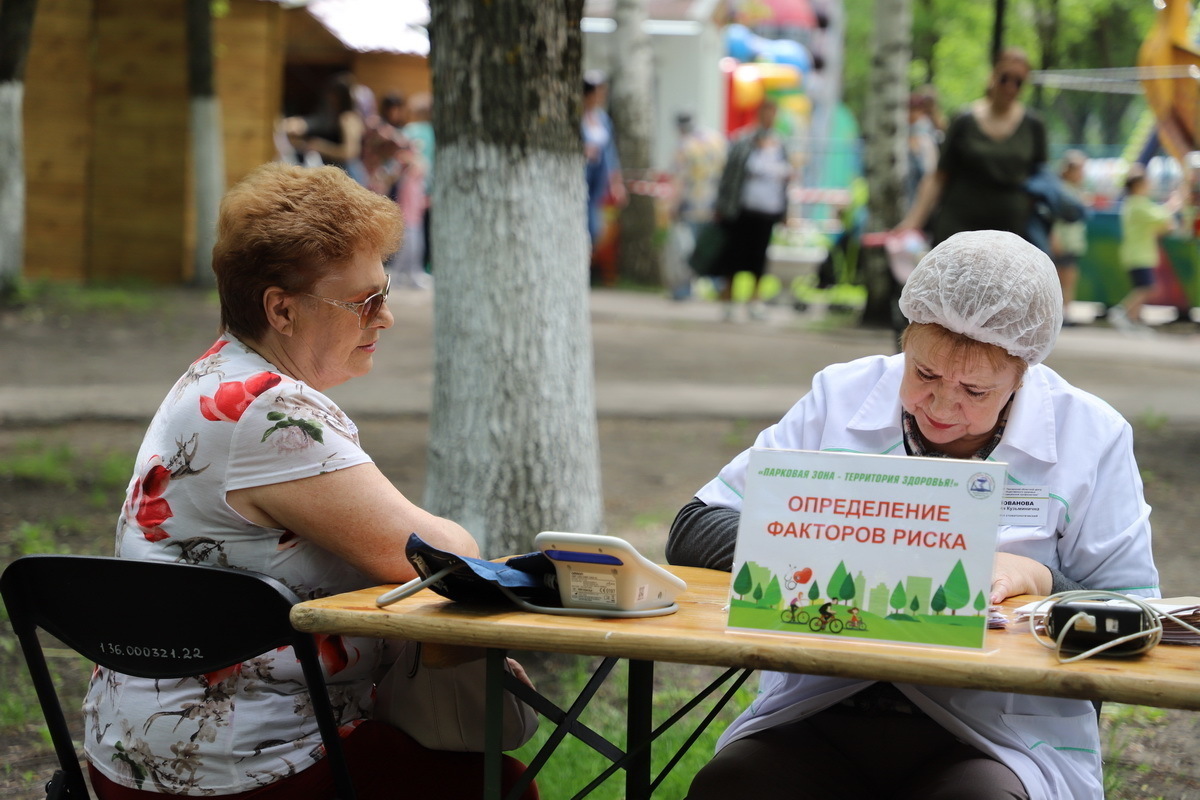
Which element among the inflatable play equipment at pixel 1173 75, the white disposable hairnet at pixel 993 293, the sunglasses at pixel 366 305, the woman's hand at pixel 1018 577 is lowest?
the woman's hand at pixel 1018 577

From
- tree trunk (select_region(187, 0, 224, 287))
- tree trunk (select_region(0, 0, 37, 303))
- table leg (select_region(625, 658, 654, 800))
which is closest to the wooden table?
table leg (select_region(625, 658, 654, 800))

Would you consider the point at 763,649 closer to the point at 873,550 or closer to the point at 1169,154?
the point at 873,550

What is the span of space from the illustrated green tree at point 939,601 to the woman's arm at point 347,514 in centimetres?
82

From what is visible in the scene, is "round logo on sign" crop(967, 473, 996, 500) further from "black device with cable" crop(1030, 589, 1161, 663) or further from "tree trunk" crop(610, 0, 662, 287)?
"tree trunk" crop(610, 0, 662, 287)

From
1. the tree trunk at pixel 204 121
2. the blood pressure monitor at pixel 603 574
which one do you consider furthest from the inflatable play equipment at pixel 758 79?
the blood pressure monitor at pixel 603 574

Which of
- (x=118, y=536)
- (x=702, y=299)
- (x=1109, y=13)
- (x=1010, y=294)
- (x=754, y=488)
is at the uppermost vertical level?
(x=1109, y=13)

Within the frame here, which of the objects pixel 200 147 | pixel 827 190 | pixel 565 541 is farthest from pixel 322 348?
pixel 827 190

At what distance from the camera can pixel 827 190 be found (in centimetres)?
2122

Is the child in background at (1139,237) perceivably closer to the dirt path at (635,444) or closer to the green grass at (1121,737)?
the dirt path at (635,444)

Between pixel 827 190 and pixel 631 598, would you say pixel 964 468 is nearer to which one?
pixel 631 598

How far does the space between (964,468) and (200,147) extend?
13.0 meters

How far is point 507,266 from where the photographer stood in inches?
167

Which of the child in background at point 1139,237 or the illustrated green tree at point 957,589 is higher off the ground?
the illustrated green tree at point 957,589

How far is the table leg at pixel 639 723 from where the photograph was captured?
239cm
